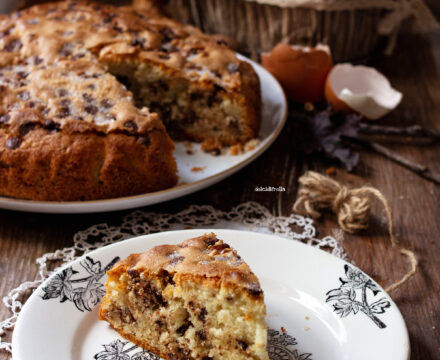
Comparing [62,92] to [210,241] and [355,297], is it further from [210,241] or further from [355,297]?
[355,297]

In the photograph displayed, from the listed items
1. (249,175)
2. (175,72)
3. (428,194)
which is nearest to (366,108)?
(428,194)

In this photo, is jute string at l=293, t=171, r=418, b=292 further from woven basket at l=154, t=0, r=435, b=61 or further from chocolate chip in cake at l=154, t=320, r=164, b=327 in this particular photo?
woven basket at l=154, t=0, r=435, b=61

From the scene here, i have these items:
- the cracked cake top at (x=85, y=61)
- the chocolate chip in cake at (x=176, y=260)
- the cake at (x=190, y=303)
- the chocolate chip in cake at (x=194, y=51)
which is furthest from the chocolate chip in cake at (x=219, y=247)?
the chocolate chip in cake at (x=194, y=51)

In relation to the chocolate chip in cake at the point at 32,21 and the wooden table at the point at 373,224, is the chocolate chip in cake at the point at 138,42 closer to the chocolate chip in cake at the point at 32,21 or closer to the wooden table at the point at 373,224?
the chocolate chip in cake at the point at 32,21

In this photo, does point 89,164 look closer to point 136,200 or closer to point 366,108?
point 136,200

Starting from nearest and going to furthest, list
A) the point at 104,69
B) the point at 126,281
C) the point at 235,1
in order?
1. the point at 126,281
2. the point at 104,69
3. the point at 235,1

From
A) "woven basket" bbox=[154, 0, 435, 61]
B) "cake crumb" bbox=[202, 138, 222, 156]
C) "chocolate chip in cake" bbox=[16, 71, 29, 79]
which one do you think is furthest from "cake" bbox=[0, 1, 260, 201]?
"woven basket" bbox=[154, 0, 435, 61]
